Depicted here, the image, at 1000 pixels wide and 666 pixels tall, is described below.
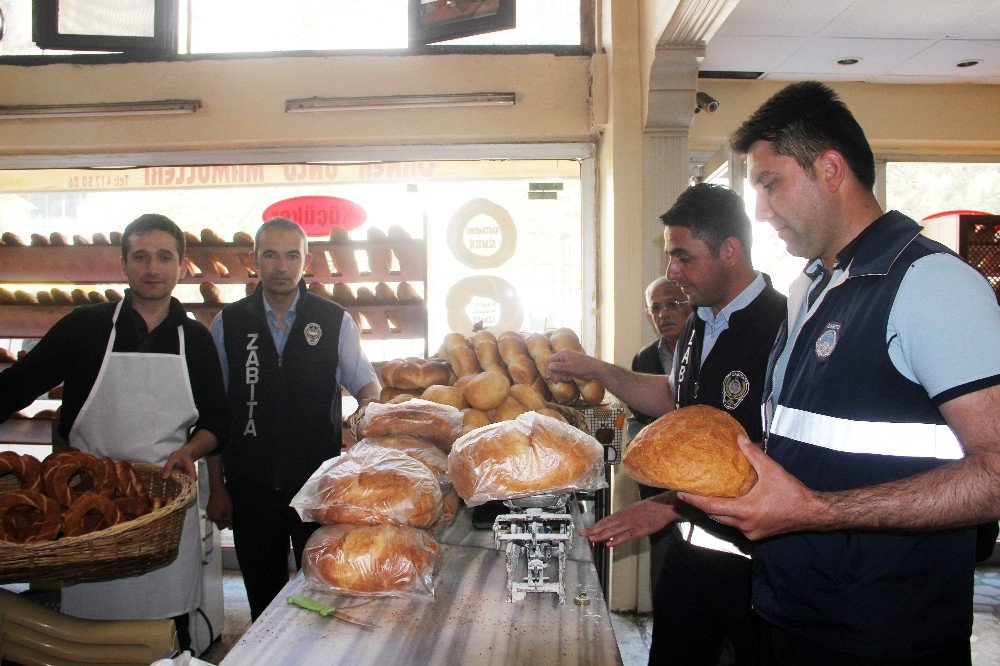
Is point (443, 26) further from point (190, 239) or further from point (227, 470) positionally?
point (227, 470)

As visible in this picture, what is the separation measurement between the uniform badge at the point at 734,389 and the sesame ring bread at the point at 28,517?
1.77 meters

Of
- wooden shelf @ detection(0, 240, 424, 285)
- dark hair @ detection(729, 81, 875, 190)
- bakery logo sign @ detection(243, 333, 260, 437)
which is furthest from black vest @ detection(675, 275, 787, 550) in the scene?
wooden shelf @ detection(0, 240, 424, 285)

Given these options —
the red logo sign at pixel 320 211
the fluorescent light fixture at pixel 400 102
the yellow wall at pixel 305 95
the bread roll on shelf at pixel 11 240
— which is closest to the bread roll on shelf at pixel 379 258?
the red logo sign at pixel 320 211

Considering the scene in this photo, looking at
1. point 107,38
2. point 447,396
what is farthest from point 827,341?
point 107,38

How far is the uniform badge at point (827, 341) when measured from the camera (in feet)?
3.93

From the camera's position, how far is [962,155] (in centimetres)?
459

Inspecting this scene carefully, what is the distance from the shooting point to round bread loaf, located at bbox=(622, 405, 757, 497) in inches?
44.2

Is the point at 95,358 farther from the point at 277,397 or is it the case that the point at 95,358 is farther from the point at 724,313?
the point at 724,313

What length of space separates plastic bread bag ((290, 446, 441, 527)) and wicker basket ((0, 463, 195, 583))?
0.48 metres

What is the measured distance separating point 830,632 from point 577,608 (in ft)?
1.54

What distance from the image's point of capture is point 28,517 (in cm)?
165

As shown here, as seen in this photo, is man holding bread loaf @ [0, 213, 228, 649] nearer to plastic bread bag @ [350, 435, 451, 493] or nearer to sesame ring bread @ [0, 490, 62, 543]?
sesame ring bread @ [0, 490, 62, 543]

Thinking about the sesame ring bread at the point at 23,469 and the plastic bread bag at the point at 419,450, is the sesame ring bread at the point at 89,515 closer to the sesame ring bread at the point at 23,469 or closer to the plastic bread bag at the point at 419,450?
the sesame ring bread at the point at 23,469

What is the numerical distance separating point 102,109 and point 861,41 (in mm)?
4602
